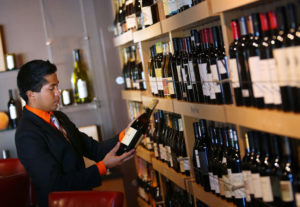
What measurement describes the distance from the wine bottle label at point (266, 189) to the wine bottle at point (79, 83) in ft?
9.42

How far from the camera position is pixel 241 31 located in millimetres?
1604

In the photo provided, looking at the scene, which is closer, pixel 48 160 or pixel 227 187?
pixel 227 187

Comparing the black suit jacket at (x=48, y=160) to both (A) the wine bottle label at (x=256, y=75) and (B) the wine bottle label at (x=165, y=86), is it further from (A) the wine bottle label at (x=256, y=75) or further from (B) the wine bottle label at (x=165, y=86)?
(A) the wine bottle label at (x=256, y=75)

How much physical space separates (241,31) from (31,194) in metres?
1.87

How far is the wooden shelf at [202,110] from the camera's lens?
177 cm

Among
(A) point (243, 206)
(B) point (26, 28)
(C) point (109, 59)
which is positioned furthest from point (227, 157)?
(B) point (26, 28)

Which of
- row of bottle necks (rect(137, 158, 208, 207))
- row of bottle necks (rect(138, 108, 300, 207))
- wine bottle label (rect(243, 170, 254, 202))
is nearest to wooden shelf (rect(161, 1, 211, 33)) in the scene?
row of bottle necks (rect(138, 108, 300, 207))

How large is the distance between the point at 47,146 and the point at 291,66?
132 centimetres

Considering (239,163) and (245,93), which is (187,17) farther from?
Result: (239,163)

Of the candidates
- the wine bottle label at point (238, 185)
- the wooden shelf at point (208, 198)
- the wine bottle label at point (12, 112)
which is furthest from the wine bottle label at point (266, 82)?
the wine bottle label at point (12, 112)

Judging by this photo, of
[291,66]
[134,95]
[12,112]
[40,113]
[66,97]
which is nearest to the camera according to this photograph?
[291,66]

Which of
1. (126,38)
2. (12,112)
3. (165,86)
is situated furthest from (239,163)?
(12,112)

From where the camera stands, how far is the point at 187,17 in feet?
6.47

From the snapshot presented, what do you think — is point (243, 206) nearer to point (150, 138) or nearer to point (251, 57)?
point (251, 57)
